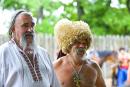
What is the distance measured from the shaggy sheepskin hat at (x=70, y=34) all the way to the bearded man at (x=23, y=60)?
602 millimetres

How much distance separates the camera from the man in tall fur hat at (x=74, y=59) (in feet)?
17.2

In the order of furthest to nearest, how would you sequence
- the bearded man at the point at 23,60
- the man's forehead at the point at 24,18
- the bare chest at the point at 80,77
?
the bare chest at the point at 80,77 < the man's forehead at the point at 24,18 < the bearded man at the point at 23,60

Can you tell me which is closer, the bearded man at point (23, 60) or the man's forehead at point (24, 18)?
the bearded man at point (23, 60)

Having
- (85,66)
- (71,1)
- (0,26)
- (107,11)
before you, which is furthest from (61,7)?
(85,66)

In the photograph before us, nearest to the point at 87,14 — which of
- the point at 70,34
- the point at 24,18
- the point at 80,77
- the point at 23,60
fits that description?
the point at 70,34

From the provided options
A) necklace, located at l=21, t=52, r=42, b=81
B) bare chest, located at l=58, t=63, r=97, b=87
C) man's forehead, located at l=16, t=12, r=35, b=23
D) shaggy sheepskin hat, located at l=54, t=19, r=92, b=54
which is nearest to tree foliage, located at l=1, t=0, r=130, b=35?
shaggy sheepskin hat, located at l=54, t=19, r=92, b=54

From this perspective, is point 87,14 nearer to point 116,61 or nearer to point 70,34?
point 116,61

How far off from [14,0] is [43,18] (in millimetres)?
2562

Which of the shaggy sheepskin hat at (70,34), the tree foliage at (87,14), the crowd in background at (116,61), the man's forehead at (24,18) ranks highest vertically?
the man's forehead at (24,18)

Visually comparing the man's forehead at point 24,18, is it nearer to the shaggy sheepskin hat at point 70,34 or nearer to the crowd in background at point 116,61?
the shaggy sheepskin hat at point 70,34

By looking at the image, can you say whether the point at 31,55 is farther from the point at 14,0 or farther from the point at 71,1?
the point at 71,1

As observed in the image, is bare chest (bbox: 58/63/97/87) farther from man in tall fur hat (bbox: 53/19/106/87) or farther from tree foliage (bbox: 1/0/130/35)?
tree foliage (bbox: 1/0/130/35)

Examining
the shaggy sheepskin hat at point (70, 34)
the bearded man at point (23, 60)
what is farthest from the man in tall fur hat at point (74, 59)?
the bearded man at point (23, 60)

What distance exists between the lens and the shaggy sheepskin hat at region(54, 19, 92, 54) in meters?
5.32
